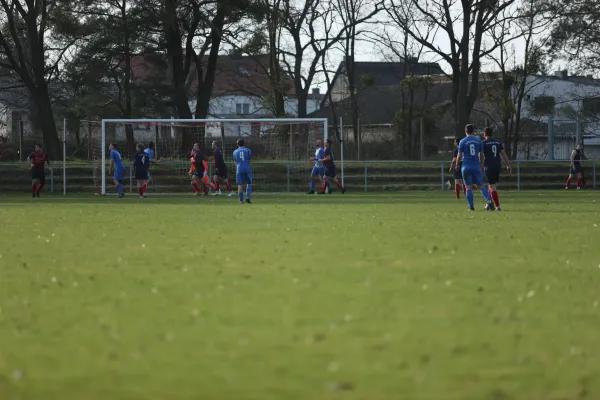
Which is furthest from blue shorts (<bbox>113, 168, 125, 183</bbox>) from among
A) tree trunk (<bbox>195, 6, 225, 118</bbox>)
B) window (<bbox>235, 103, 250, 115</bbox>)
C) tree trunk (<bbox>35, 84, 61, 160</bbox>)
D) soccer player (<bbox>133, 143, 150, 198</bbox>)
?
window (<bbox>235, 103, 250, 115</bbox>)

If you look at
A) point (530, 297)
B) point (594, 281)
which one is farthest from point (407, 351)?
point (594, 281)

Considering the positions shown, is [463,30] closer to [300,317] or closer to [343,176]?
[343,176]

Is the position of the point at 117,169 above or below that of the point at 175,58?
below

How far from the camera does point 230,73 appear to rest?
61.0 meters

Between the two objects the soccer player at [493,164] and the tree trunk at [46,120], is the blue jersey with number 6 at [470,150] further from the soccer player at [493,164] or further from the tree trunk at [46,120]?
the tree trunk at [46,120]

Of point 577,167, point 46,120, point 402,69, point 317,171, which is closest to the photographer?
point 317,171

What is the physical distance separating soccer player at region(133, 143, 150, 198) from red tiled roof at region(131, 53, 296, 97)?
443 inches

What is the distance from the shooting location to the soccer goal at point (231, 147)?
45281mm

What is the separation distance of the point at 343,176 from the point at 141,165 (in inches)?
384

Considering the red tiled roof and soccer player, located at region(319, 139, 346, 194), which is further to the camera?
the red tiled roof

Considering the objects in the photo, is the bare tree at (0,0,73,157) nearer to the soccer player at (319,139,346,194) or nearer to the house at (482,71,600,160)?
the soccer player at (319,139,346,194)

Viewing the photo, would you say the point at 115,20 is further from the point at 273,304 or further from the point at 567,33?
the point at 273,304

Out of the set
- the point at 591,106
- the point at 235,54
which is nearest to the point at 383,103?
the point at 591,106

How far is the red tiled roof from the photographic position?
50.6 m
